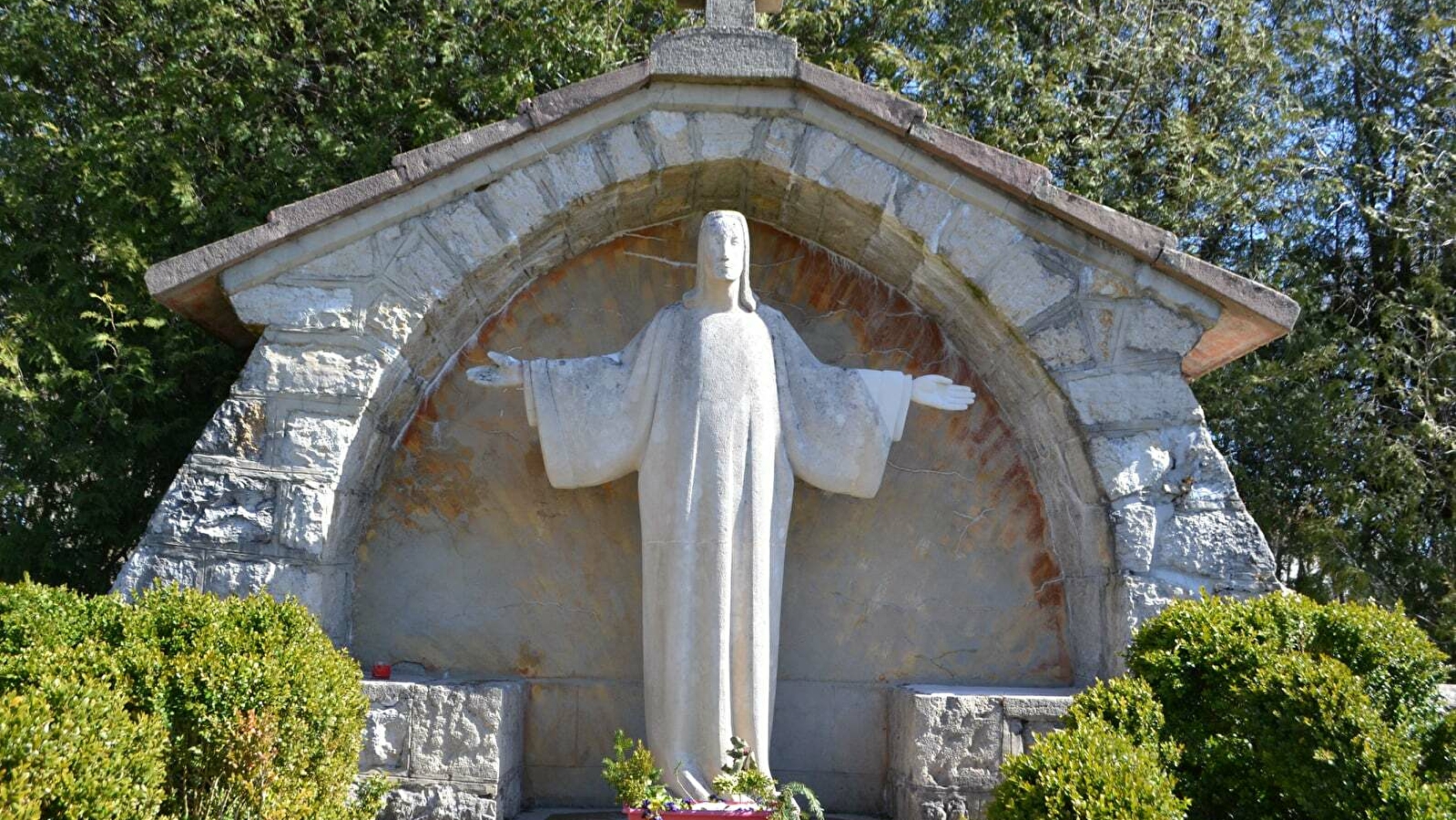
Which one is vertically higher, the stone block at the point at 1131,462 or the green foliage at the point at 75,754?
the stone block at the point at 1131,462

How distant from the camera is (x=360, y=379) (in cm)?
456

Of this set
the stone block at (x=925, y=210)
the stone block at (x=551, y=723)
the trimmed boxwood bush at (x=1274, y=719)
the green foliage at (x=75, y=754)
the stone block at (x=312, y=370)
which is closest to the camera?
the green foliage at (x=75, y=754)

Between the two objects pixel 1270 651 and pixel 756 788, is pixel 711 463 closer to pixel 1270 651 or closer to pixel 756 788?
pixel 756 788

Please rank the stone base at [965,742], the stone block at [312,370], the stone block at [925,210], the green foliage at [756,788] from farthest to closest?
the stone block at [925,210] → the stone block at [312,370] → the stone base at [965,742] → the green foliage at [756,788]

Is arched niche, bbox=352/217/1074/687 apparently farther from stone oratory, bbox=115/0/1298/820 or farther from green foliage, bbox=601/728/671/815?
green foliage, bbox=601/728/671/815

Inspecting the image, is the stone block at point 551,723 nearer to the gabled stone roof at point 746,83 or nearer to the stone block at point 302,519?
the stone block at point 302,519

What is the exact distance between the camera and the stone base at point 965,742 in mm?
4406

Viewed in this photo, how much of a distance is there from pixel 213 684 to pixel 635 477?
2.03 m

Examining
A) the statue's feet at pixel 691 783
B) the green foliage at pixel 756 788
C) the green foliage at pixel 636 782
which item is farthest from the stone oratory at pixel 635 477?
the green foliage at pixel 636 782

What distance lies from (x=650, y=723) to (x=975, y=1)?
4.72 meters

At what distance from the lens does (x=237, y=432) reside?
4484mm

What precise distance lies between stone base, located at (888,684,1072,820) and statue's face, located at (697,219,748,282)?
1.67 meters

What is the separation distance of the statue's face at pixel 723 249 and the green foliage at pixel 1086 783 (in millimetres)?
2017

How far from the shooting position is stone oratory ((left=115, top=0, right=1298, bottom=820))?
445 cm
